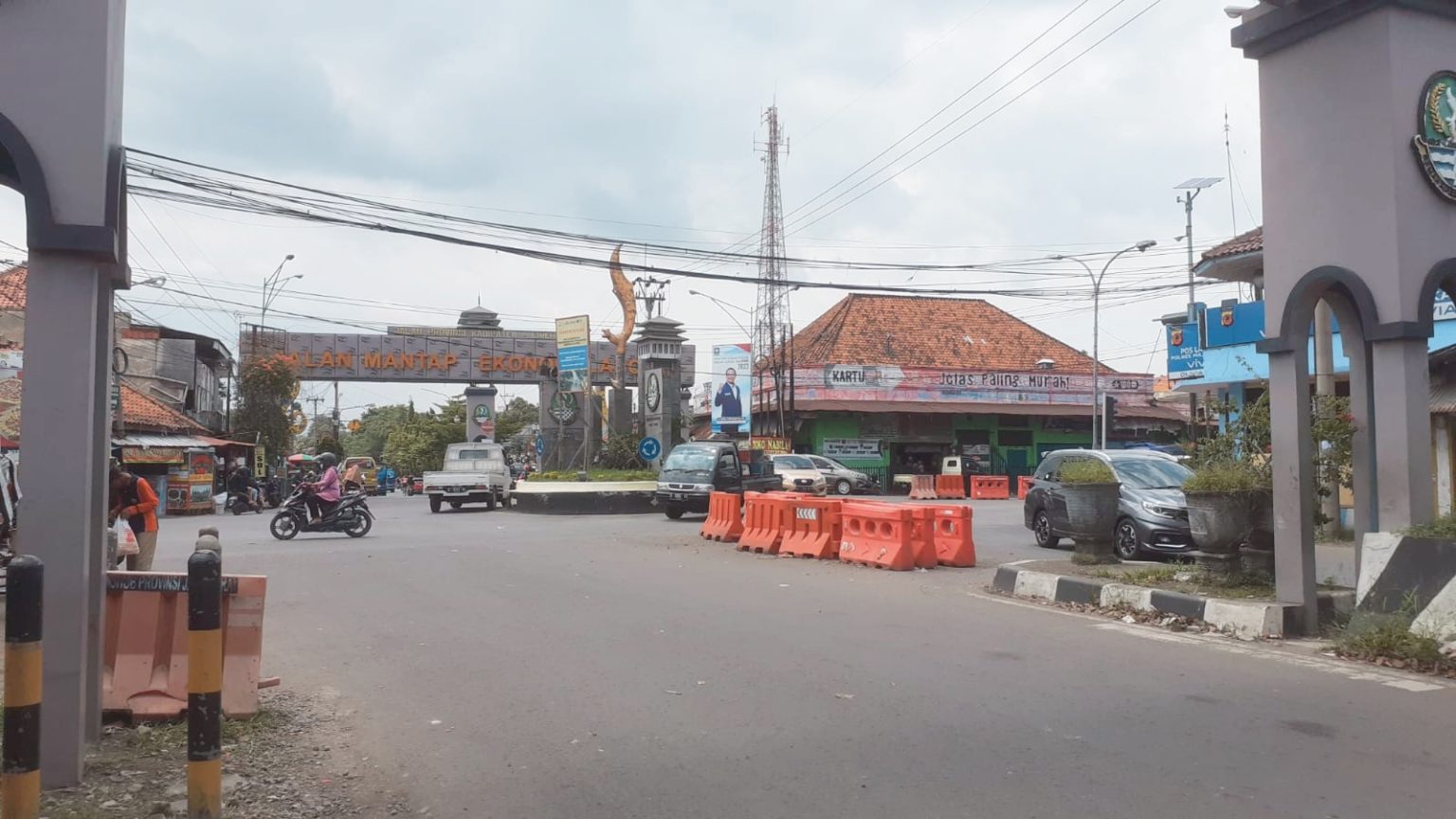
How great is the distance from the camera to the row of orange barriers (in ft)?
48.4

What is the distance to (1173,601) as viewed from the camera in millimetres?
10070

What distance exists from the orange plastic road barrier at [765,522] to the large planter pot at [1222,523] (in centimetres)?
743

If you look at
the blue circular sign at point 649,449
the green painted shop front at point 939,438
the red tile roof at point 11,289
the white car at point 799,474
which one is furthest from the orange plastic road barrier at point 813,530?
the green painted shop front at point 939,438

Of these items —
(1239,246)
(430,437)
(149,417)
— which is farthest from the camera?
(430,437)

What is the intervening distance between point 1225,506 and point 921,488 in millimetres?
26922

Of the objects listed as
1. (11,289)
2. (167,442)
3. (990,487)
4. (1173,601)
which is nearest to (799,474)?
(990,487)

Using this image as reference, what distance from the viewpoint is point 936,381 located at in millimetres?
44125

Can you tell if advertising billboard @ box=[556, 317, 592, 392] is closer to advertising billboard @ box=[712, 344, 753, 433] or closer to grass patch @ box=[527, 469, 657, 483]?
grass patch @ box=[527, 469, 657, 483]

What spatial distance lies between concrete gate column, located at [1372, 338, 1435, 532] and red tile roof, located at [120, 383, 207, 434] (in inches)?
1255

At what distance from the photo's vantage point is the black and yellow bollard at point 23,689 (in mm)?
3984

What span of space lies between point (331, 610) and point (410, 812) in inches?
269

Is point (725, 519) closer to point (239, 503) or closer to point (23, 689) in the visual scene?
point (23, 689)

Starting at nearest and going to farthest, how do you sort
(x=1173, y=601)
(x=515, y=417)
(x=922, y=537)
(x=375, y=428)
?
(x=1173, y=601) → (x=922, y=537) → (x=515, y=417) → (x=375, y=428)

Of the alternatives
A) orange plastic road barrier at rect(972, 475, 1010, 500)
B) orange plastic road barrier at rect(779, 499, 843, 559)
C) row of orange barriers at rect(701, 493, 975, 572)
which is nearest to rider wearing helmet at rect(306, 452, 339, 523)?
row of orange barriers at rect(701, 493, 975, 572)
